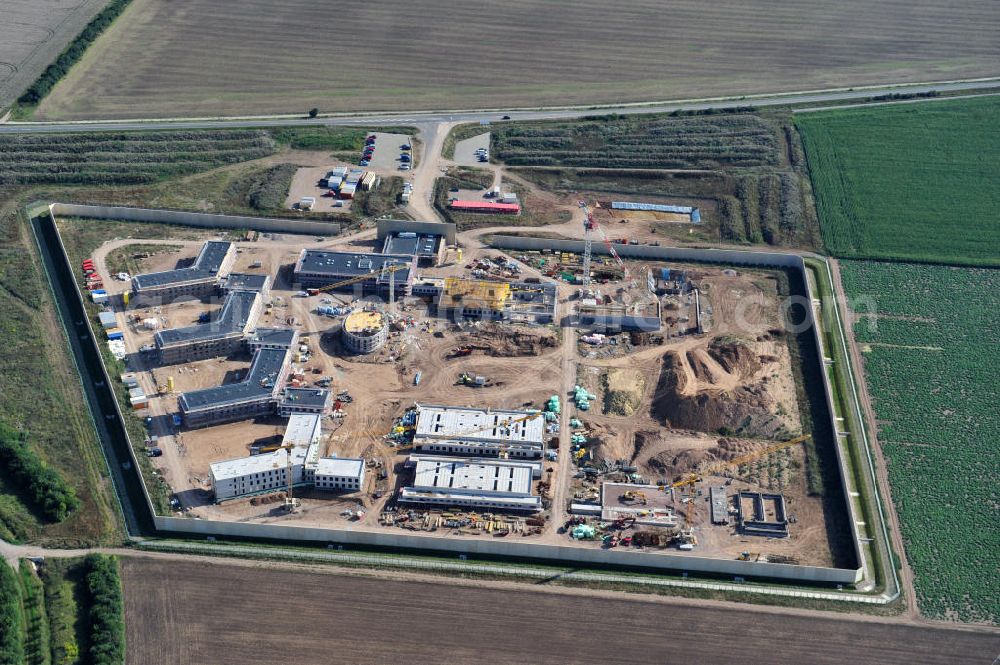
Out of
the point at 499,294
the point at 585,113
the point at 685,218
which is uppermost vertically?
the point at 585,113

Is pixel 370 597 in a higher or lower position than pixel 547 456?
lower

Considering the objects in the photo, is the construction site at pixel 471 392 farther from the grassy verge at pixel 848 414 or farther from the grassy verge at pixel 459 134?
the grassy verge at pixel 459 134

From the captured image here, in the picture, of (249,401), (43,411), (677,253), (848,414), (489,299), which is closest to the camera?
(249,401)

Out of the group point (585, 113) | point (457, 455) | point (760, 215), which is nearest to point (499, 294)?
point (457, 455)

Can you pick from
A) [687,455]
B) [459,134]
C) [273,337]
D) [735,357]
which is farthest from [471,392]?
[459,134]

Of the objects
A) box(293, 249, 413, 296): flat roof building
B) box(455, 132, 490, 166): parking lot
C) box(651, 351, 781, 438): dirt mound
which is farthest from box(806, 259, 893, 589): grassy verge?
box(455, 132, 490, 166): parking lot

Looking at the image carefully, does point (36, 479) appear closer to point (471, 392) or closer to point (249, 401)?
point (249, 401)

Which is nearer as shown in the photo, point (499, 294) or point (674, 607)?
point (674, 607)

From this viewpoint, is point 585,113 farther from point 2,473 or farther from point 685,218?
point 2,473
